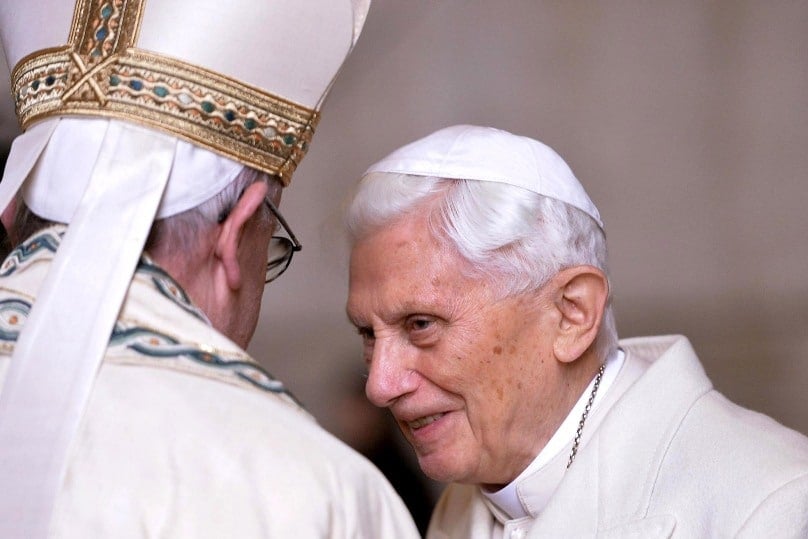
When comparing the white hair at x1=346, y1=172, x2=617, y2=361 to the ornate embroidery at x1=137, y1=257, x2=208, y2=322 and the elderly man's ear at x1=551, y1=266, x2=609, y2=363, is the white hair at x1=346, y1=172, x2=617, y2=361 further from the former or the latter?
the ornate embroidery at x1=137, y1=257, x2=208, y2=322

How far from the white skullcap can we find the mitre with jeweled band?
0.62 m

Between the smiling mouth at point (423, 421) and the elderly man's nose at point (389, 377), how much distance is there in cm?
9

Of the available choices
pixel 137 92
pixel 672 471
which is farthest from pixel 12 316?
pixel 672 471

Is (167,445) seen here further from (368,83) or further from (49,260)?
(368,83)

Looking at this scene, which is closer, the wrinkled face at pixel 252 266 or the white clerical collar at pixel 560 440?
the wrinkled face at pixel 252 266

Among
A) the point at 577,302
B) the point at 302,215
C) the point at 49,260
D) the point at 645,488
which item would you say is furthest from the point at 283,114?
the point at 302,215

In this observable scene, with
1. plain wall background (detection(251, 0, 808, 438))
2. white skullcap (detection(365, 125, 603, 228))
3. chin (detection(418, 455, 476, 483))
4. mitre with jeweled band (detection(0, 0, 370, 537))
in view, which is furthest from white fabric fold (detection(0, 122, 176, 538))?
plain wall background (detection(251, 0, 808, 438))

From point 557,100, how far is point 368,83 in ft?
3.01

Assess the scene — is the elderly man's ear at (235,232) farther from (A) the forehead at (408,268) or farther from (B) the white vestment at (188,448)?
(A) the forehead at (408,268)

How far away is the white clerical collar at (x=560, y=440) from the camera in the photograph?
9.73 ft

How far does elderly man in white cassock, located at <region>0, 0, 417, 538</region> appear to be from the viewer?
1876 millimetres

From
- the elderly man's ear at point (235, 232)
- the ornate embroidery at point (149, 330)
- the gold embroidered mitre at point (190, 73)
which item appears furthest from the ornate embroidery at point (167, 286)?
the gold embroidered mitre at point (190, 73)

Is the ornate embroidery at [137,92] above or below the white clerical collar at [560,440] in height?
above

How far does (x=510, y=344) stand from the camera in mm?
2910
